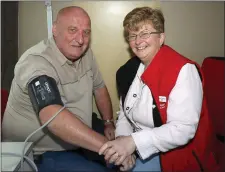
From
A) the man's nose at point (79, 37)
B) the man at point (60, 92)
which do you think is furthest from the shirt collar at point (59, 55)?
the man's nose at point (79, 37)

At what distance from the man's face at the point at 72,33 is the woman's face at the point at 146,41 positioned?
29cm

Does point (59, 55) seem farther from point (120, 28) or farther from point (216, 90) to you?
point (216, 90)

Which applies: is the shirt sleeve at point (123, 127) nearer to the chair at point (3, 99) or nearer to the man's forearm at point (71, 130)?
the man's forearm at point (71, 130)

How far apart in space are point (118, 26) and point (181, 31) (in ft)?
1.58

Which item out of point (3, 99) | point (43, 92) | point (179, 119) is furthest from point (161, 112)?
point (3, 99)

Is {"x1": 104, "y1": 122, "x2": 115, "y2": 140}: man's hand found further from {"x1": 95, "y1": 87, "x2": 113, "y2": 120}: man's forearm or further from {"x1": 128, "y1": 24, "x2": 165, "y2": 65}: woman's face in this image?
{"x1": 128, "y1": 24, "x2": 165, "y2": 65}: woman's face

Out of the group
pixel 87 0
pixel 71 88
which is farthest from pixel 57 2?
pixel 71 88

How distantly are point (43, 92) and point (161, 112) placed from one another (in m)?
0.54

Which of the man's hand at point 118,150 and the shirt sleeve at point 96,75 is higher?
the shirt sleeve at point 96,75

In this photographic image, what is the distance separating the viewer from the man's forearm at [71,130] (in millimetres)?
984

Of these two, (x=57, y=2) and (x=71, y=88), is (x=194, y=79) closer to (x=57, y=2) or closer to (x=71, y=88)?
(x=71, y=88)

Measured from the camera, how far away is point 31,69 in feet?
3.44

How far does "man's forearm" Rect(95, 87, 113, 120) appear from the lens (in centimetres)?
167

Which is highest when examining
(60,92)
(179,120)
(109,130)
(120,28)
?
(120,28)
